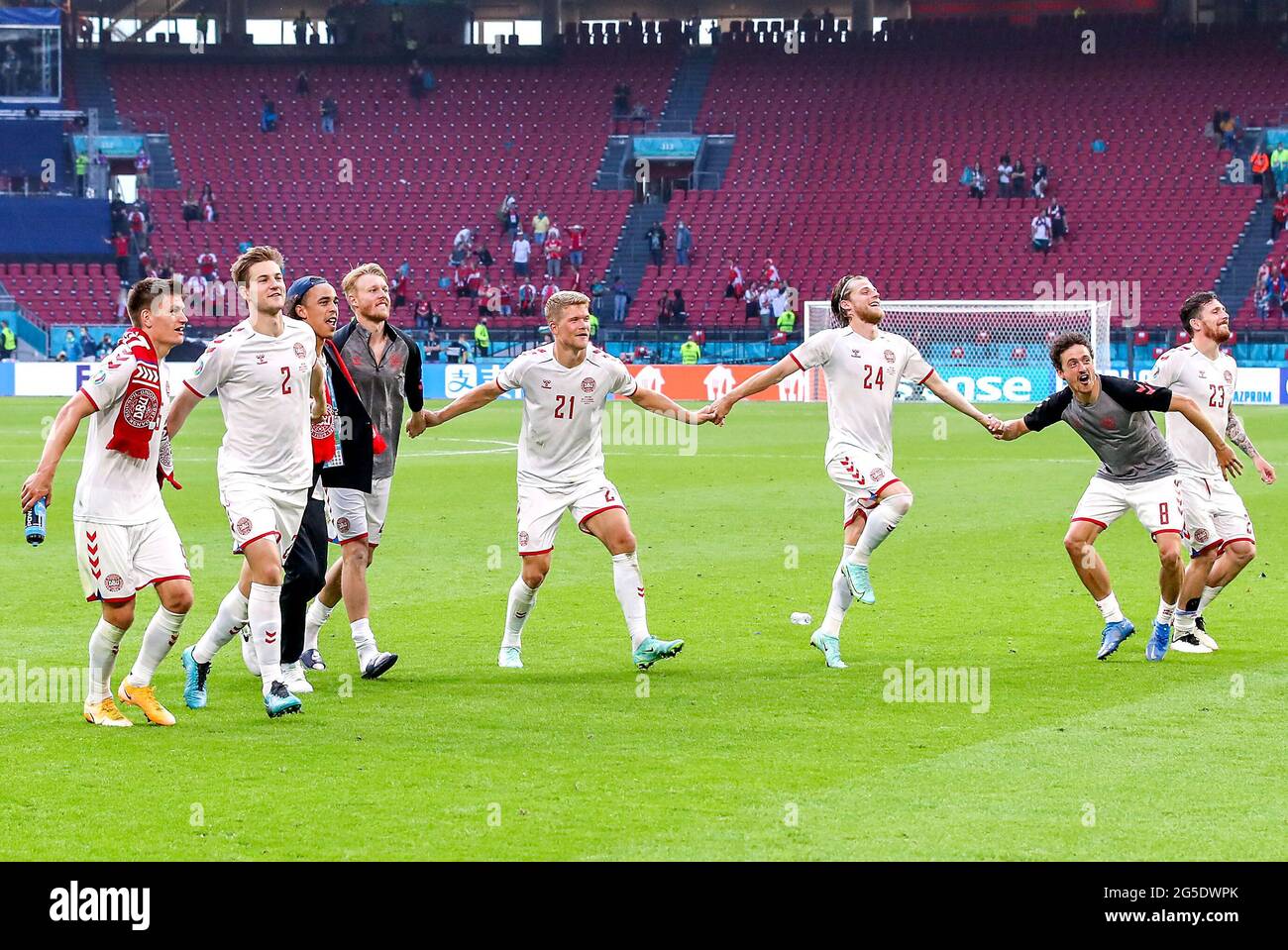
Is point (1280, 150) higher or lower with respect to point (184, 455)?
higher

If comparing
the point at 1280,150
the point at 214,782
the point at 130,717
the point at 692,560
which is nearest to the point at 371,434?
the point at 130,717

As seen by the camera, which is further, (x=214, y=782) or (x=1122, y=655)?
(x=1122, y=655)

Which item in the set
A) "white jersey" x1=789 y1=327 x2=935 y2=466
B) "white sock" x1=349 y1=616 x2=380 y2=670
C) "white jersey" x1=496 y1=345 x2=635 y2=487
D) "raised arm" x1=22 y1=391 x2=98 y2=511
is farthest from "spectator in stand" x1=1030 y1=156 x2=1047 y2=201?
"raised arm" x1=22 y1=391 x2=98 y2=511

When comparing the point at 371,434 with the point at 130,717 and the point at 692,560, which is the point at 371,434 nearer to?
the point at 130,717

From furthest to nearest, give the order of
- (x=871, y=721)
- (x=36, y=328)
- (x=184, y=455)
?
(x=36, y=328) → (x=184, y=455) → (x=871, y=721)

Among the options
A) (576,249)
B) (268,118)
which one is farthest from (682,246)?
(268,118)

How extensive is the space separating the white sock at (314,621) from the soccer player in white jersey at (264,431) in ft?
4.82

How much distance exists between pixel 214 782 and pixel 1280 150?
47927 mm

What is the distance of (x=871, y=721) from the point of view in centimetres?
866


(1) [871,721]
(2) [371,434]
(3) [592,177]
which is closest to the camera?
(1) [871,721]

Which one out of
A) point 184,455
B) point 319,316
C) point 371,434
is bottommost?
point 184,455

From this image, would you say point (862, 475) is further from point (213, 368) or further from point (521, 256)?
point (521, 256)

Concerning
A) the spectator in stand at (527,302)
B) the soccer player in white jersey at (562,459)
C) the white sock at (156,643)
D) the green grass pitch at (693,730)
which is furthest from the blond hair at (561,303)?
the spectator in stand at (527,302)

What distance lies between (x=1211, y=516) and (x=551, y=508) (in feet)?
13.1
